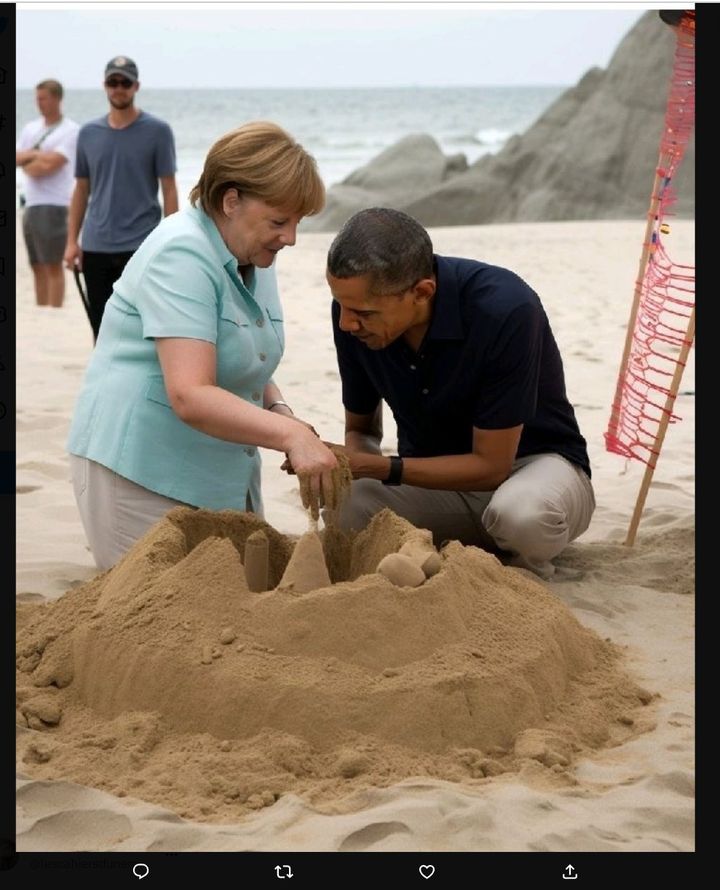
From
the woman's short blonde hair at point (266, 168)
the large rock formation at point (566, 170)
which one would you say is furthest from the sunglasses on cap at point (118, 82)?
the large rock formation at point (566, 170)

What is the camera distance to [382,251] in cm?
333

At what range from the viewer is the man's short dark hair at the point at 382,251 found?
3324 mm

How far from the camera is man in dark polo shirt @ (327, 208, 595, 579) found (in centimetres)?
340

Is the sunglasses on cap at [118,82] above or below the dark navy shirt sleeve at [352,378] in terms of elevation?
above

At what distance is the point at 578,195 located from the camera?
16.4 m

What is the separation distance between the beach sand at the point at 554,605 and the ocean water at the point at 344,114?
23.0m

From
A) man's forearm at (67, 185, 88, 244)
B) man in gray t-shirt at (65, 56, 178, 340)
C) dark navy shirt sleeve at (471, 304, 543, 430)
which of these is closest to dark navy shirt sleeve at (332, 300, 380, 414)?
dark navy shirt sleeve at (471, 304, 543, 430)

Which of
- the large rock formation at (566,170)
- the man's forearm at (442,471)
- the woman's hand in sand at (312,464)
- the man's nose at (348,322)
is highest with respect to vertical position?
the man's nose at (348,322)

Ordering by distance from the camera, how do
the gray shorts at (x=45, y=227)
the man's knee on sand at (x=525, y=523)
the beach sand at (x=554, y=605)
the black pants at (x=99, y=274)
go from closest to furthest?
the beach sand at (x=554, y=605)
the man's knee on sand at (x=525, y=523)
the black pants at (x=99, y=274)
the gray shorts at (x=45, y=227)

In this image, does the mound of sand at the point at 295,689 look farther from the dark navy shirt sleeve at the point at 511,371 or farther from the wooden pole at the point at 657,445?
the wooden pole at the point at 657,445

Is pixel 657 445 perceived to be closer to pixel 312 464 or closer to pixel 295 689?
pixel 312 464

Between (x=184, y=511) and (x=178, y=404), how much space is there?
313 mm

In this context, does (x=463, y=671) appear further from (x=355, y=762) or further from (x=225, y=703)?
(x=225, y=703)

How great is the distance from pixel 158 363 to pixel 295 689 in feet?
3.71
